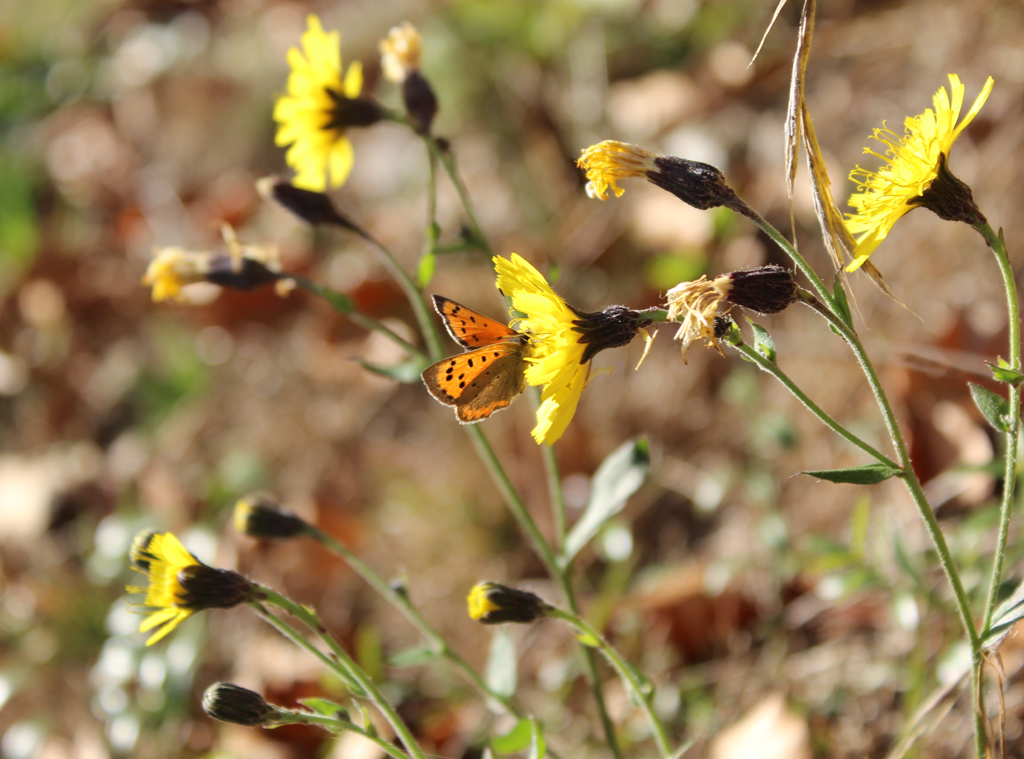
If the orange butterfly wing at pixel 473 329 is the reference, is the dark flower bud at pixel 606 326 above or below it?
above

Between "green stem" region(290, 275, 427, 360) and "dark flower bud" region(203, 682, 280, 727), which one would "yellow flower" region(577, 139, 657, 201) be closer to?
"green stem" region(290, 275, 427, 360)

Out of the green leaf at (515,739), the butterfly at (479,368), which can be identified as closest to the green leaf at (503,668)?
the green leaf at (515,739)

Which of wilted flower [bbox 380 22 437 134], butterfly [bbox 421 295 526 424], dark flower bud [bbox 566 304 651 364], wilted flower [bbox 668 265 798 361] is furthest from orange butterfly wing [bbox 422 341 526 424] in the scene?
wilted flower [bbox 380 22 437 134]

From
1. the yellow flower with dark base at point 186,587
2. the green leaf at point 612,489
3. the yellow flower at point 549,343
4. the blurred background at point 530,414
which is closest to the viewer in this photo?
the yellow flower at point 549,343

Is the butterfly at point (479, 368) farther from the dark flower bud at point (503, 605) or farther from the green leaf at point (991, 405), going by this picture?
the green leaf at point (991, 405)

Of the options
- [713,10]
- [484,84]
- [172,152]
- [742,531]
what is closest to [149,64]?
[172,152]

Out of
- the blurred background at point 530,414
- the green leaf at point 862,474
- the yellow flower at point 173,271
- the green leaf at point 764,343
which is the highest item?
the green leaf at point 764,343

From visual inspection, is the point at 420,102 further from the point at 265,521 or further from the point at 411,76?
the point at 265,521
